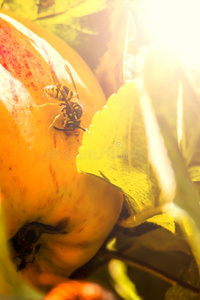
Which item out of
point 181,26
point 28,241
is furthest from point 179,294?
point 181,26

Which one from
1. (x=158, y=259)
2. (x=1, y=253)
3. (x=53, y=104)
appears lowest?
(x=158, y=259)

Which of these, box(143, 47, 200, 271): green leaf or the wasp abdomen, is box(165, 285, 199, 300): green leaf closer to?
box(143, 47, 200, 271): green leaf

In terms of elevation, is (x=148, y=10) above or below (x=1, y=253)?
above

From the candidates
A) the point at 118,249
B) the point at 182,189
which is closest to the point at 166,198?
the point at 182,189

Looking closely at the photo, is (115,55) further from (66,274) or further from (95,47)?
(66,274)

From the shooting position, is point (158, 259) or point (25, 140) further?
point (158, 259)

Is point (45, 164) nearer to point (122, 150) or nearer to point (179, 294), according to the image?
point (122, 150)

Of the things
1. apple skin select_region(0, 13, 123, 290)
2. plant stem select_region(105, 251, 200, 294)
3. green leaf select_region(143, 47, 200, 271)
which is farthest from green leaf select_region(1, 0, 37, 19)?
plant stem select_region(105, 251, 200, 294)
